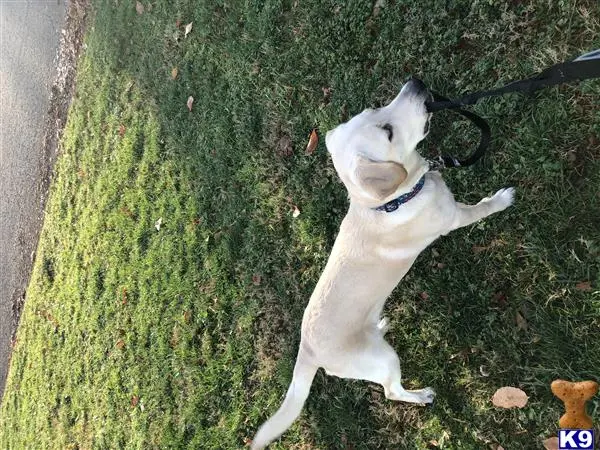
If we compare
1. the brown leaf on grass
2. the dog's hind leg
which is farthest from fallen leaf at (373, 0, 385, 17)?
the dog's hind leg

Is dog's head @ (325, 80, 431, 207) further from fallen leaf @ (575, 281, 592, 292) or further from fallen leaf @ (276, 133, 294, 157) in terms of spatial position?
fallen leaf @ (276, 133, 294, 157)

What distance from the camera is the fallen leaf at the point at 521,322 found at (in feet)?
11.2

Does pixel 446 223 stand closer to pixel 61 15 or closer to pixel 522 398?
pixel 522 398

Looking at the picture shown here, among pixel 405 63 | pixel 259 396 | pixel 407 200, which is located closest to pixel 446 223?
pixel 407 200

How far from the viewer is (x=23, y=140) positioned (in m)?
9.96

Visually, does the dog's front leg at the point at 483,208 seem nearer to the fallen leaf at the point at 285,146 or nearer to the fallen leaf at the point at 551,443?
the fallen leaf at the point at 551,443

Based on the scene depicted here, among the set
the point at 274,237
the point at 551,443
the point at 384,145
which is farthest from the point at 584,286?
the point at 274,237

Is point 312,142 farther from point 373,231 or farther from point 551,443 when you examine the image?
point 551,443

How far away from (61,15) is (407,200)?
28.8 feet

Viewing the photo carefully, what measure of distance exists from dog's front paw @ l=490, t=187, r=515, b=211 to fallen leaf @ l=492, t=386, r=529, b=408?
1.16 metres

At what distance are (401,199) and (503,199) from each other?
2.67ft

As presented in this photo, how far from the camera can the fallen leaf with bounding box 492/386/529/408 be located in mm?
3340
